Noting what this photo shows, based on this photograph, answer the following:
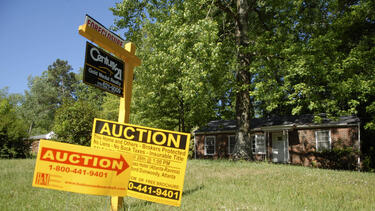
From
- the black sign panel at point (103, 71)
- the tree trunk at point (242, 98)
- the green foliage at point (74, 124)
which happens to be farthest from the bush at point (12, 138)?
the black sign panel at point (103, 71)

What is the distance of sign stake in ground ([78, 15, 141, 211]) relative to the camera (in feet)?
12.6

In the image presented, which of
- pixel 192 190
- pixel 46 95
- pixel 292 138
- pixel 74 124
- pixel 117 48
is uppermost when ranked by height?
pixel 46 95

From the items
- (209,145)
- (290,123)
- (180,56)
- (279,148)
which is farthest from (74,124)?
(290,123)

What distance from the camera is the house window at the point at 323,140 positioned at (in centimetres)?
1950

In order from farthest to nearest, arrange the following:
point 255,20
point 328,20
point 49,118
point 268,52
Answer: point 49,118 → point 255,20 → point 328,20 → point 268,52

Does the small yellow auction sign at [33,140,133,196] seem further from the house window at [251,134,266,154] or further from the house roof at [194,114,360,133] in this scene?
the house window at [251,134,266,154]

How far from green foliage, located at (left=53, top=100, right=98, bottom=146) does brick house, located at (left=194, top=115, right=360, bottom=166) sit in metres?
11.6

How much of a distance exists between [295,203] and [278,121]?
18.5m

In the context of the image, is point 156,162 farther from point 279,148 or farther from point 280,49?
point 279,148

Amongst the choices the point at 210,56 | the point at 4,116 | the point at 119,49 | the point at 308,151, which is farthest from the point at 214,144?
the point at 119,49

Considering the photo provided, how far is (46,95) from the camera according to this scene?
2298 inches

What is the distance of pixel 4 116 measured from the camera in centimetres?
2145

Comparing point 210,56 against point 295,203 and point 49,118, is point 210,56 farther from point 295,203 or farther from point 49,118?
point 49,118

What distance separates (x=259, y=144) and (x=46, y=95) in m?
54.1
